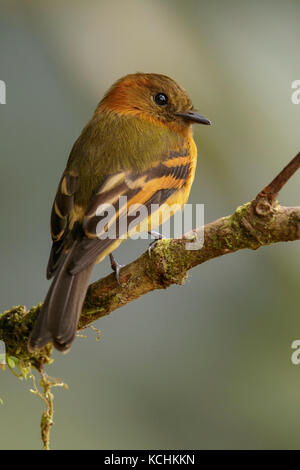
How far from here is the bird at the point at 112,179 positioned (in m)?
2.85

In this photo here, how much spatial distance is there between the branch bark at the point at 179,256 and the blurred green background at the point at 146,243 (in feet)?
3.84

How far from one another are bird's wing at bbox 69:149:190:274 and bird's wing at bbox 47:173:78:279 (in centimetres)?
12

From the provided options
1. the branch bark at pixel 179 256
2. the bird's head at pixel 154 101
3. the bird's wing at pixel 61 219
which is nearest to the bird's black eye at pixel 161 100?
the bird's head at pixel 154 101

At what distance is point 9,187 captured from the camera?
5066mm

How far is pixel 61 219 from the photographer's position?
3.13m

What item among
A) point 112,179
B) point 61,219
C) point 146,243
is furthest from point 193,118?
point 146,243

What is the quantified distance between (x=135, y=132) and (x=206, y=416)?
1.92 m

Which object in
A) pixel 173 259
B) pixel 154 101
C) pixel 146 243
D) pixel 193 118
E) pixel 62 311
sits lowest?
pixel 62 311

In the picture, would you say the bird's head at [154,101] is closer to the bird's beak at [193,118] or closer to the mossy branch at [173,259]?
the bird's beak at [193,118]

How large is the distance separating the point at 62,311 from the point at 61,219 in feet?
1.69

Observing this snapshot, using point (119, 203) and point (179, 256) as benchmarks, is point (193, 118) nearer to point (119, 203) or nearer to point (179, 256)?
point (119, 203)

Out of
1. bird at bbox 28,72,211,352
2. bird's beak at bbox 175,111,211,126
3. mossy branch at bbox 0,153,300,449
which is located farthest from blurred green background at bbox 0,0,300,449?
mossy branch at bbox 0,153,300,449

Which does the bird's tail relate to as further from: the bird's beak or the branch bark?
the bird's beak

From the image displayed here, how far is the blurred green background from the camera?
4.19 meters
